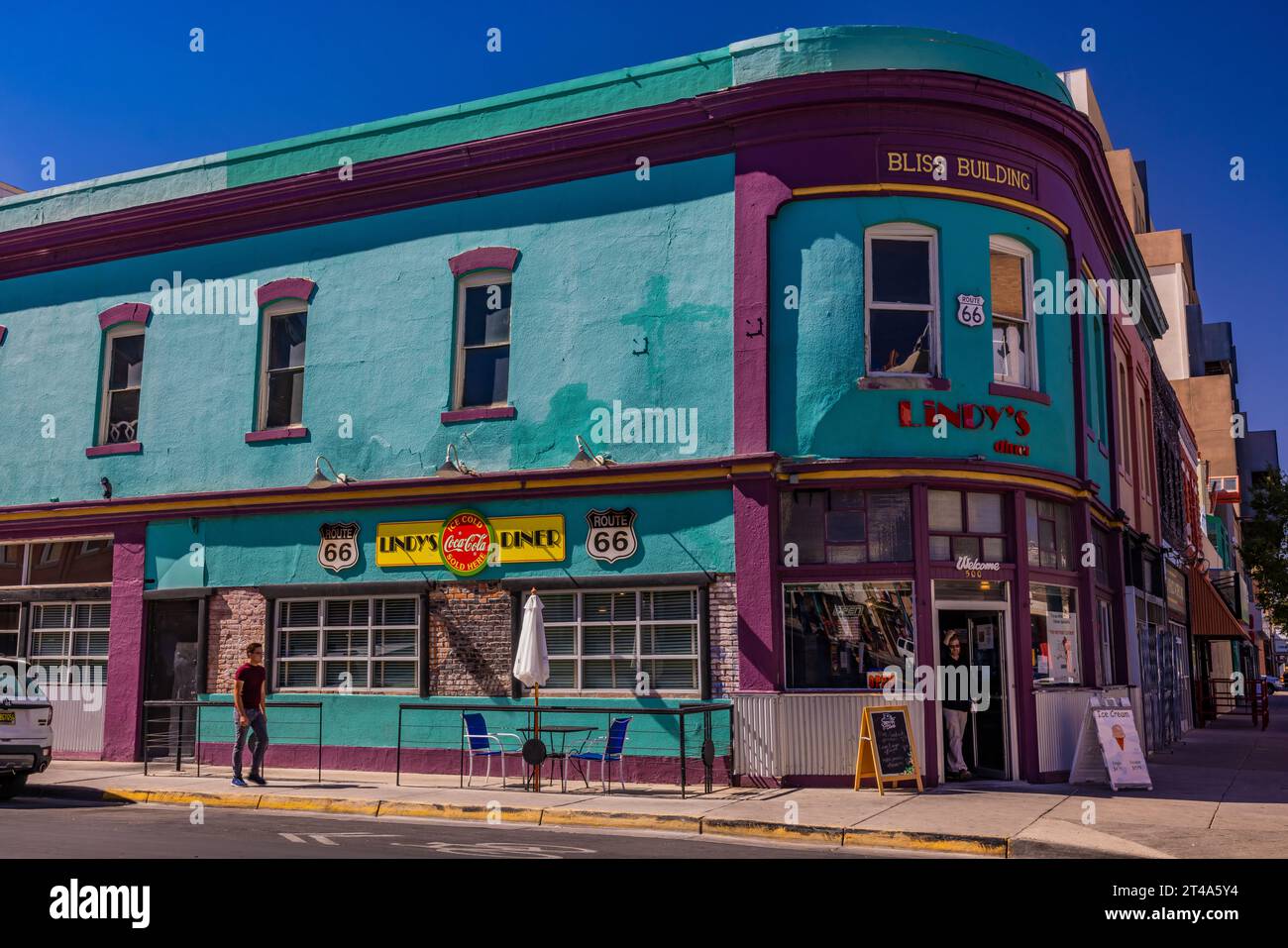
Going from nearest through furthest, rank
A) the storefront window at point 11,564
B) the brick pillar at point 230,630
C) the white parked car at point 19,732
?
1. the white parked car at point 19,732
2. the brick pillar at point 230,630
3. the storefront window at point 11,564

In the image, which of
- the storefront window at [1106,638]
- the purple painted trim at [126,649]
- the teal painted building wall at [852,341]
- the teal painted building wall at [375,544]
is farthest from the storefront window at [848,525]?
the purple painted trim at [126,649]

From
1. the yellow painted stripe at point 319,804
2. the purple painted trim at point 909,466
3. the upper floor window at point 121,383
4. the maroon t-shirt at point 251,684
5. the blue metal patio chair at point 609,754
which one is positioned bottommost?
the yellow painted stripe at point 319,804

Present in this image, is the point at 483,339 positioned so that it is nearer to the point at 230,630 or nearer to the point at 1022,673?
the point at 230,630

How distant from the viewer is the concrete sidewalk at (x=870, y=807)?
11547mm

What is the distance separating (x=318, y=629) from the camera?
61.3 feet

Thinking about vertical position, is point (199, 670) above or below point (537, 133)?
below

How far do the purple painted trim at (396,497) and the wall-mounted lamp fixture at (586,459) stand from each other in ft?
0.27

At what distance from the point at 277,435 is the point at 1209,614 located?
2427cm

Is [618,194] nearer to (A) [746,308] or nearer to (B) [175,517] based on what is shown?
(A) [746,308]

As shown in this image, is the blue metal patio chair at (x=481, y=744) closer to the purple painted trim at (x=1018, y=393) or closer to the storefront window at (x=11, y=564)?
the purple painted trim at (x=1018, y=393)

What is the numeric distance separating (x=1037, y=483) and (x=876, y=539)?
8.50 feet

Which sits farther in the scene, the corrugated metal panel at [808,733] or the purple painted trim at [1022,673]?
the purple painted trim at [1022,673]

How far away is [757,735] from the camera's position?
15.5m
